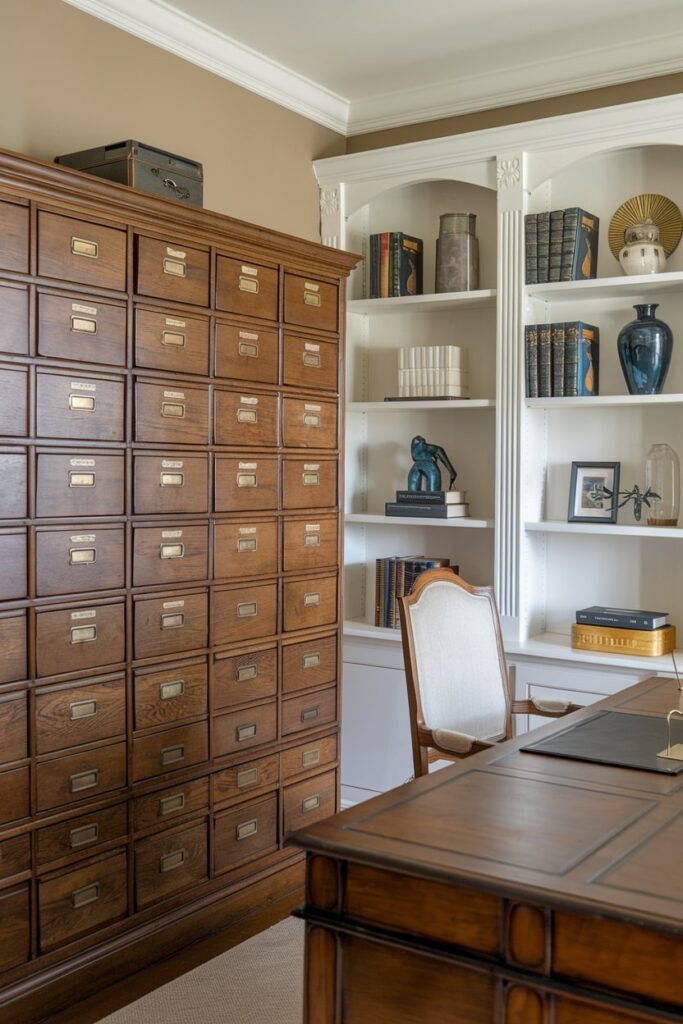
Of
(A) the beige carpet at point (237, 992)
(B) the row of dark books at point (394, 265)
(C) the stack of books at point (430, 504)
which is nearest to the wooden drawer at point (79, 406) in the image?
(A) the beige carpet at point (237, 992)

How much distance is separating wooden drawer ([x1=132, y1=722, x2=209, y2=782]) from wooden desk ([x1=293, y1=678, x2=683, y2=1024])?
1203 mm

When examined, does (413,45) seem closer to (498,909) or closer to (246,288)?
(246,288)

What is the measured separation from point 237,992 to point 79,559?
1.27 metres

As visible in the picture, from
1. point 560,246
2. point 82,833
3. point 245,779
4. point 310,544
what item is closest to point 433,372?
point 560,246

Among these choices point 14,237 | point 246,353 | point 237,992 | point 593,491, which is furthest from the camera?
point 593,491

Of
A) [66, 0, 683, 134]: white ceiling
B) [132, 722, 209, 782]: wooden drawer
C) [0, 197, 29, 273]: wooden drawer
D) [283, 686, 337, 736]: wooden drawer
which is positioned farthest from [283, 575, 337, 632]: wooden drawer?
[66, 0, 683, 134]: white ceiling

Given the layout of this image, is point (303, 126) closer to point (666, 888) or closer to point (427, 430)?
point (427, 430)

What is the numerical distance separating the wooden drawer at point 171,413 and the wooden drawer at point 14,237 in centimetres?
47

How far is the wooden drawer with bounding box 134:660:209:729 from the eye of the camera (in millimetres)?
2934

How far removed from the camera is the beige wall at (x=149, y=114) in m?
3.18

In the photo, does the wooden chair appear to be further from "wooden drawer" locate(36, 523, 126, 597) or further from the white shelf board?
the white shelf board

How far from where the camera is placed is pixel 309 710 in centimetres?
356

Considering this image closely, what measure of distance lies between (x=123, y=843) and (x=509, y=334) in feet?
7.60

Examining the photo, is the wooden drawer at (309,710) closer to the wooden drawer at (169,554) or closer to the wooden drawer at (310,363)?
the wooden drawer at (169,554)
